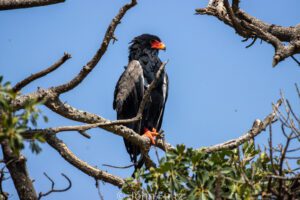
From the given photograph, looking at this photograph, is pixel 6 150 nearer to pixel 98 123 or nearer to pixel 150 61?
pixel 98 123

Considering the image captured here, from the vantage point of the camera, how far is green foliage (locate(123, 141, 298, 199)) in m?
5.39

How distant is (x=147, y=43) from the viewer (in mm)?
11031

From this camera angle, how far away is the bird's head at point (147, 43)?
11.0 metres

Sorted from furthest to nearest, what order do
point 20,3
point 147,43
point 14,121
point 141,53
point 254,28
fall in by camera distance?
point 147,43 → point 141,53 → point 254,28 → point 20,3 → point 14,121

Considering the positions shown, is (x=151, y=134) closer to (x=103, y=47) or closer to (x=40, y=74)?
(x=103, y=47)

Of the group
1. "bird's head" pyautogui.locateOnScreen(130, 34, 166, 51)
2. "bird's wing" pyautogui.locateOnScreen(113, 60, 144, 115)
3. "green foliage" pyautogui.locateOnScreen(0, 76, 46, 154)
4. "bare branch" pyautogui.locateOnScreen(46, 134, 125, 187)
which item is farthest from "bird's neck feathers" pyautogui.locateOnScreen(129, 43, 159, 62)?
"green foliage" pyautogui.locateOnScreen(0, 76, 46, 154)

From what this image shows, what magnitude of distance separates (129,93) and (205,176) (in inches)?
186

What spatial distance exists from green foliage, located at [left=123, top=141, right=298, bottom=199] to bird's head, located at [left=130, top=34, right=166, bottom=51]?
17.2ft

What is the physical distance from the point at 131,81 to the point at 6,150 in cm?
435

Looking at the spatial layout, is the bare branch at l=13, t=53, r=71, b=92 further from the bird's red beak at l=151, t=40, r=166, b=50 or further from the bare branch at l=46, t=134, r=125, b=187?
the bird's red beak at l=151, t=40, r=166, b=50

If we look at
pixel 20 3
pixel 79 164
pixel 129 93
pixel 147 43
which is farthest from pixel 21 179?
pixel 147 43

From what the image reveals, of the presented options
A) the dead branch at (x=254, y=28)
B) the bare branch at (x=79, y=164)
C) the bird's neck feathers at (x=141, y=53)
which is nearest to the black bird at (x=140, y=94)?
the bird's neck feathers at (x=141, y=53)

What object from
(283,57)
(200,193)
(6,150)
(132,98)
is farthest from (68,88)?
(132,98)

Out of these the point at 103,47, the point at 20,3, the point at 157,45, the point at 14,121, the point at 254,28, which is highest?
the point at 157,45
